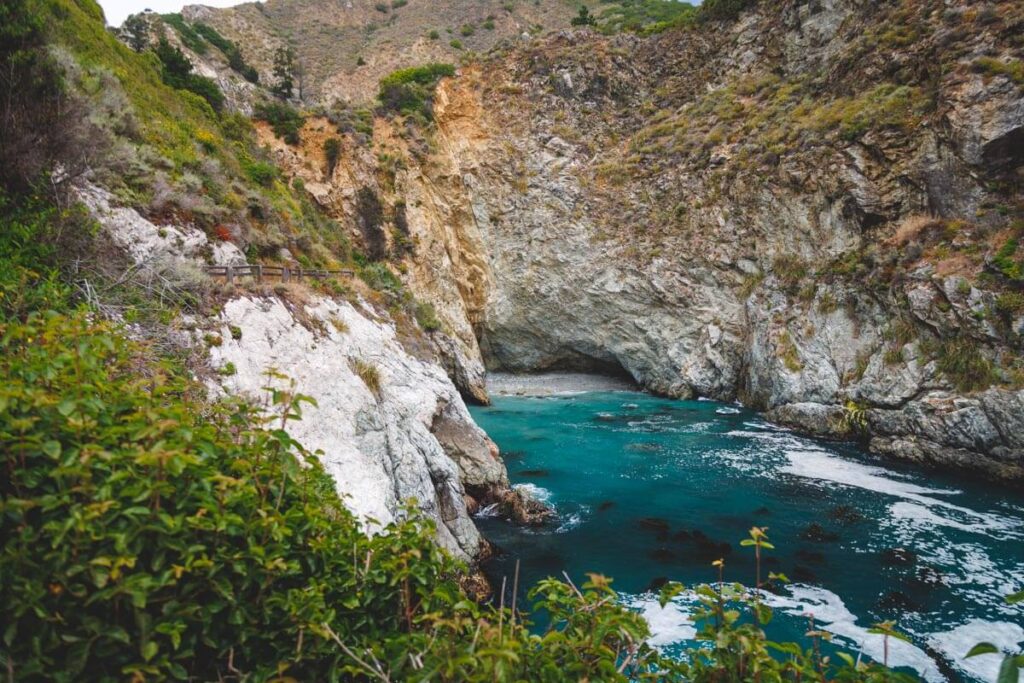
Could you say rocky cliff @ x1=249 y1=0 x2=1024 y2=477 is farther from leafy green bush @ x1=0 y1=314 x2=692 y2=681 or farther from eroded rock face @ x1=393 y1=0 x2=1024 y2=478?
leafy green bush @ x1=0 y1=314 x2=692 y2=681

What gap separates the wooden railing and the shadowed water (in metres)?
7.52

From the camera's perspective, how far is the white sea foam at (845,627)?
23.9 feet

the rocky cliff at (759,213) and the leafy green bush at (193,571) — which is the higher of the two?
the rocky cliff at (759,213)

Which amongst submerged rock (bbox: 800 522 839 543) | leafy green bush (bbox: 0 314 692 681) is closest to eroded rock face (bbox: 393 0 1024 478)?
submerged rock (bbox: 800 522 839 543)

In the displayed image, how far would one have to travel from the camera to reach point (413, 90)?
3744cm

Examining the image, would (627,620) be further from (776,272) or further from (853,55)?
(853,55)

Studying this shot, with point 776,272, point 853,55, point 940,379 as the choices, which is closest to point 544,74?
point 853,55

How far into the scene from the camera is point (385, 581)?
2.64 metres

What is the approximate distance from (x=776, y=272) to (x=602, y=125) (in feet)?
63.1

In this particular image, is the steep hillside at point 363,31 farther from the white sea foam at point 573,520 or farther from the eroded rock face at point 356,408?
the white sea foam at point 573,520

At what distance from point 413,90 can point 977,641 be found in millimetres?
41379

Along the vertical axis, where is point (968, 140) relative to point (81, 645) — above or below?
above

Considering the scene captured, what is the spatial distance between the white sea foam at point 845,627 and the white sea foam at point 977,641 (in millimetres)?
394

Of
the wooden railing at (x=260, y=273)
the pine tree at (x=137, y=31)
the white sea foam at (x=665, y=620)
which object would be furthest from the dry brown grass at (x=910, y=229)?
the pine tree at (x=137, y=31)
